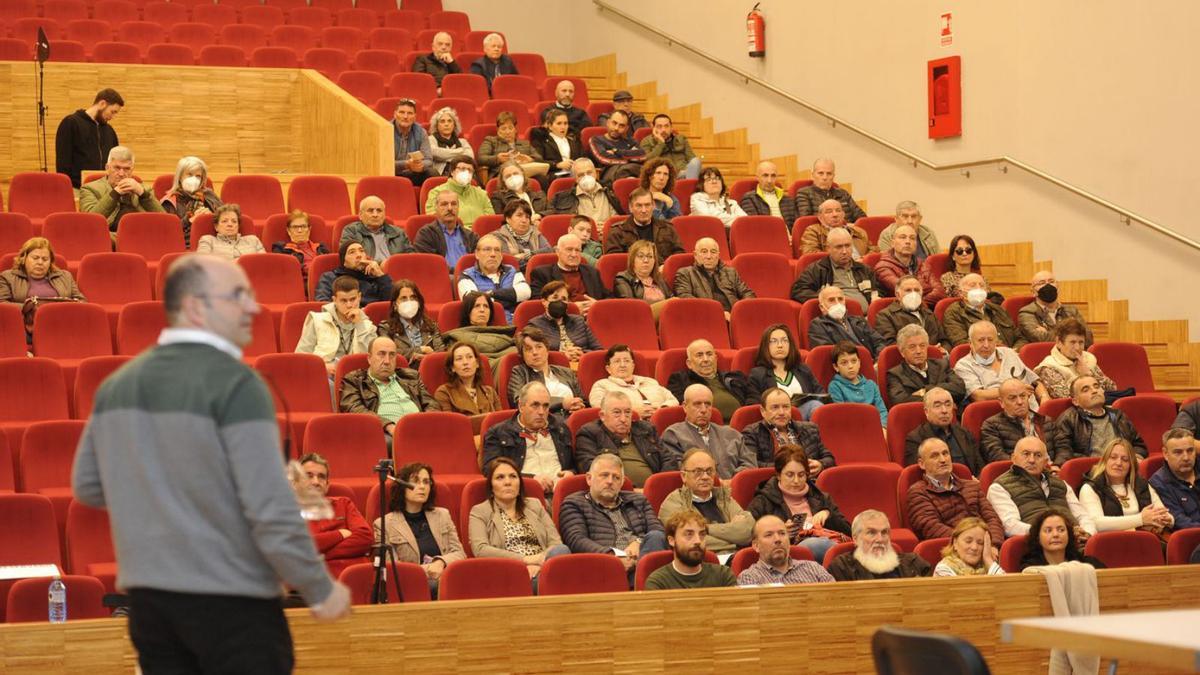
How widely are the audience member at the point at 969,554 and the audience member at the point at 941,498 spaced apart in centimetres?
48

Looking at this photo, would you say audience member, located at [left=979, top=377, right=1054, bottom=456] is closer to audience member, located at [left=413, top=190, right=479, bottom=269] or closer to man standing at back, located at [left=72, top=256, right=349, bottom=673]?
audience member, located at [left=413, top=190, right=479, bottom=269]

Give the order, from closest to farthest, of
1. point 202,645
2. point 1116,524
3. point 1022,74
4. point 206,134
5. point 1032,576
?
point 202,645 → point 1032,576 → point 1116,524 → point 1022,74 → point 206,134

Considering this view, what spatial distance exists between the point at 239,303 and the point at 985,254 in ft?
22.7

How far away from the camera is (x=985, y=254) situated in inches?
343

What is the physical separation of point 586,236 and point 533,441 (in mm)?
1986

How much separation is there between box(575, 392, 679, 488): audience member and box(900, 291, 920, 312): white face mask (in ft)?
5.87

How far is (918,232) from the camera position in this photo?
8227 mm

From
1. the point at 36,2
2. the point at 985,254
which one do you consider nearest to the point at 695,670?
the point at 985,254

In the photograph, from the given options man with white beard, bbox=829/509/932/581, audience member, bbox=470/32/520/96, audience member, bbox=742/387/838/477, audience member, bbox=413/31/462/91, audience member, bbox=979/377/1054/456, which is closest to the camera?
man with white beard, bbox=829/509/932/581

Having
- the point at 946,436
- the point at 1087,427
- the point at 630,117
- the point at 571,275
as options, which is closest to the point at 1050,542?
the point at 946,436

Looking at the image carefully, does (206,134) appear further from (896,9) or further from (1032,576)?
(1032,576)

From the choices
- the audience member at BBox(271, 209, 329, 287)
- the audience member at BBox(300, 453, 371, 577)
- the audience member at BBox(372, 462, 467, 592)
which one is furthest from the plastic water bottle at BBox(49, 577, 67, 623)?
the audience member at BBox(271, 209, 329, 287)

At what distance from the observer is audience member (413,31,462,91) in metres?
10.2

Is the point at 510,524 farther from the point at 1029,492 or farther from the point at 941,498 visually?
the point at 1029,492
